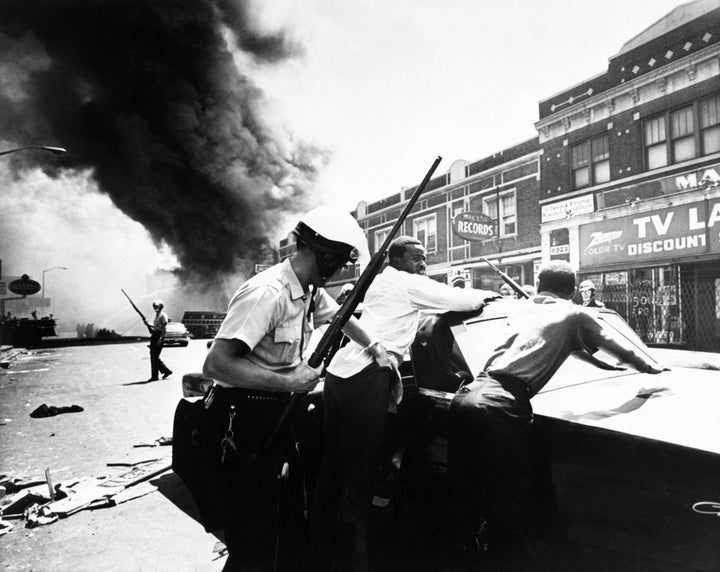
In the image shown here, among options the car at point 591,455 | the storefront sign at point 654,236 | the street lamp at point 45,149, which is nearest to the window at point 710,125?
the storefront sign at point 654,236

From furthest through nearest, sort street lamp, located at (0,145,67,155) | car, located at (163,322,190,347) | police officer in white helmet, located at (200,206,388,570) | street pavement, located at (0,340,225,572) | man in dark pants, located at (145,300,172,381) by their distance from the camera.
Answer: car, located at (163,322,190,347) → man in dark pants, located at (145,300,172,381) → street lamp, located at (0,145,67,155) → street pavement, located at (0,340,225,572) → police officer in white helmet, located at (200,206,388,570)

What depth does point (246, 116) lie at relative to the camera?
21.6ft

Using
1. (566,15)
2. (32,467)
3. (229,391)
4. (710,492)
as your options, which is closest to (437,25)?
(566,15)

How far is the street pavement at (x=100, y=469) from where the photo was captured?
264cm

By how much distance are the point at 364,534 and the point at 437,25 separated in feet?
14.0

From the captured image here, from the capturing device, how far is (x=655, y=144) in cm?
1218

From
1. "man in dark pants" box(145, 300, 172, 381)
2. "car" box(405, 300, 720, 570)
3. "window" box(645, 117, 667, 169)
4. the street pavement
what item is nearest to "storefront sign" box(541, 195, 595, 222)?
"window" box(645, 117, 667, 169)

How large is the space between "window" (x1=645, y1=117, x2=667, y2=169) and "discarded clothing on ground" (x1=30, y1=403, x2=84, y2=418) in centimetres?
1337

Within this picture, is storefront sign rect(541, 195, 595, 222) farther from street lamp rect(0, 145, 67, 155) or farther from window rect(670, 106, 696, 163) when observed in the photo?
street lamp rect(0, 145, 67, 155)

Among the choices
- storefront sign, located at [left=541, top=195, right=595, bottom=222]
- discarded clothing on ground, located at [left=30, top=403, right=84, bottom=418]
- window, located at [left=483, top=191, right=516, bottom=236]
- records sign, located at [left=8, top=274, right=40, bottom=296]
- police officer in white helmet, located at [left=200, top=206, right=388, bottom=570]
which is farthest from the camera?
window, located at [left=483, top=191, right=516, bottom=236]

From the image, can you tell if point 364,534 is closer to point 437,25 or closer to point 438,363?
point 438,363

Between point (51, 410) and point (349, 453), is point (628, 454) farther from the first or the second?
point (51, 410)

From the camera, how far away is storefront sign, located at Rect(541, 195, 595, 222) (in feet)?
44.4

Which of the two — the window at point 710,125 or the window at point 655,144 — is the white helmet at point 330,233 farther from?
the window at point 655,144
